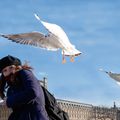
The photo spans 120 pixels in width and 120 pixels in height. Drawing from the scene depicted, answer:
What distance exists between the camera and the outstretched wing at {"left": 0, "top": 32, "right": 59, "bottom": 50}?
Result: 12.4 metres

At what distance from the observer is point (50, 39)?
13.3 m

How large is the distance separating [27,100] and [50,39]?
26.5ft

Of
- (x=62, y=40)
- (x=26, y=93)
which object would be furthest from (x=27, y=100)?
(x=62, y=40)

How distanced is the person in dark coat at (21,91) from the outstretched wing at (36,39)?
6.66m

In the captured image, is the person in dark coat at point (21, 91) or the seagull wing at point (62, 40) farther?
the seagull wing at point (62, 40)

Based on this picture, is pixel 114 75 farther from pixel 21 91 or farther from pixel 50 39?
pixel 21 91

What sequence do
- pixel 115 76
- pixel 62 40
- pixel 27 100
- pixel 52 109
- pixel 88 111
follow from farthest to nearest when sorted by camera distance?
pixel 88 111 → pixel 115 76 → pixel 62 40 → pixel 52 109 → pixel 27 100


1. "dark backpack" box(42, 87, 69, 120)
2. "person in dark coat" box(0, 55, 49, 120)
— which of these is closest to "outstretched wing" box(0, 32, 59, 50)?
"dark backpack" box(42, 87, 69, 120)

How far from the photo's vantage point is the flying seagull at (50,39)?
1239 centimetres

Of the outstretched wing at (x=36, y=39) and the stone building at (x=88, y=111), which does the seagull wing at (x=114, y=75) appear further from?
the stone building at (x=88, y=111)

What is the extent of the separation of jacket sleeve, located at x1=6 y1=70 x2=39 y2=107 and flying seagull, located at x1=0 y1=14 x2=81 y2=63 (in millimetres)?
6463

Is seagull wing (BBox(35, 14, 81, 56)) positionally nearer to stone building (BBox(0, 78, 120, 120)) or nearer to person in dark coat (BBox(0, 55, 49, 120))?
person in dark coat (BBox(0, 55, 49, 120))

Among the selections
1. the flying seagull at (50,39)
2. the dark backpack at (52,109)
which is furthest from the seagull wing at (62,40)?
the dark backpack at (52,109)

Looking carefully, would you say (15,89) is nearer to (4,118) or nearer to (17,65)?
(17,65)
